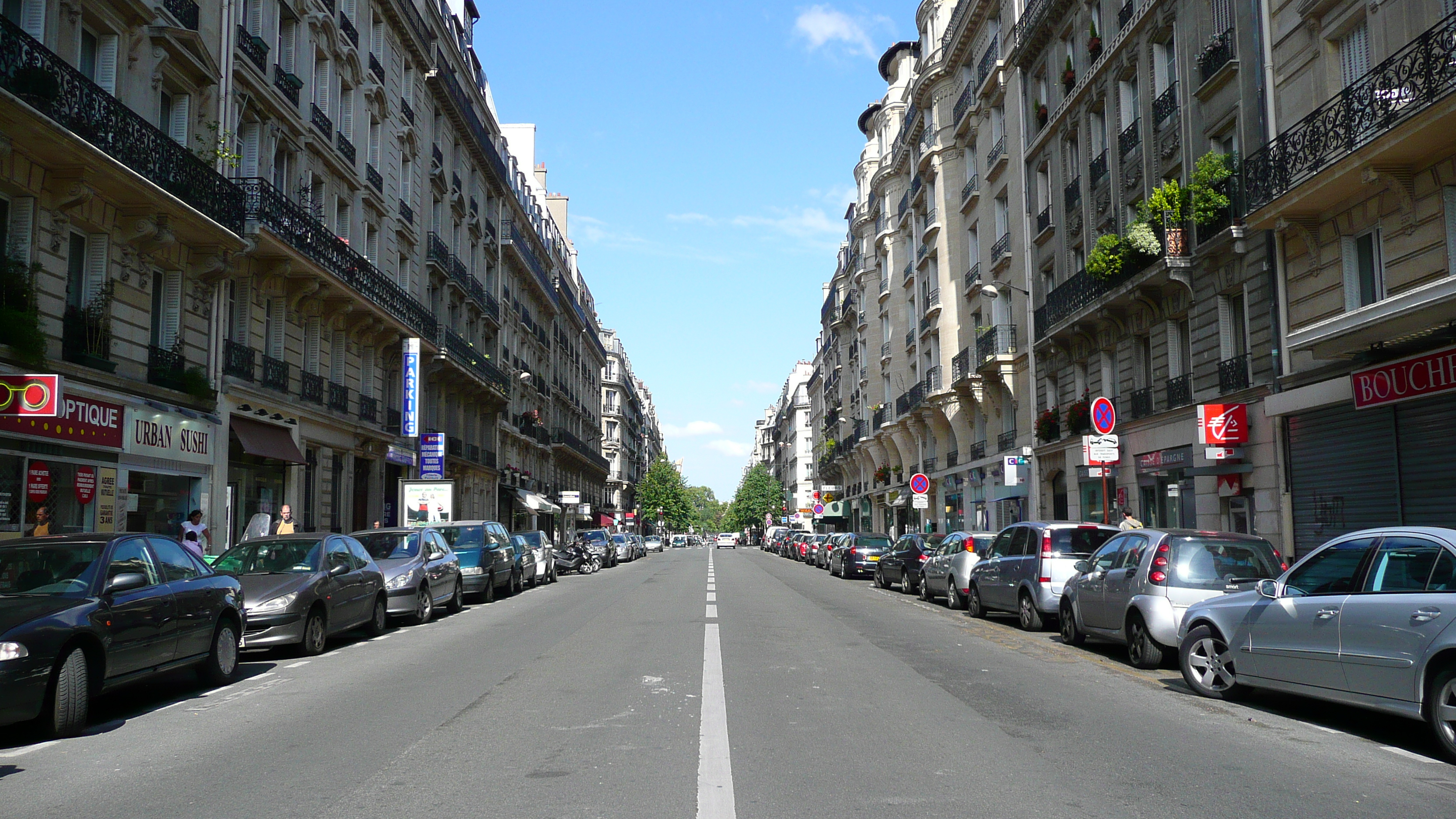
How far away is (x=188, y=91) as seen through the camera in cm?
2016

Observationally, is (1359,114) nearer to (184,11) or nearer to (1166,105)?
(1166,105)

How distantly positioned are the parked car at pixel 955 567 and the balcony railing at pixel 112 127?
1496 centimetres

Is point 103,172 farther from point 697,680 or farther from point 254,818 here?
point 254,818

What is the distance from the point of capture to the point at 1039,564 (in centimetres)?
1547

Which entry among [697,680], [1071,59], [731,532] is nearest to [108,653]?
[697,680]

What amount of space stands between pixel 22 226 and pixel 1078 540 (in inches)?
625

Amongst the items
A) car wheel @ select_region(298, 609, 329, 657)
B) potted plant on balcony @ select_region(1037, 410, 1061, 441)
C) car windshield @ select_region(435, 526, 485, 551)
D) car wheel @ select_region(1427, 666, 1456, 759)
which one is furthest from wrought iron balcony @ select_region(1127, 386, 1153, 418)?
car wheel @ select_region(298, 609, 329, 657)

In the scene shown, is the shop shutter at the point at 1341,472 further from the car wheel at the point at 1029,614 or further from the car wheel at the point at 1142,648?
the car wheel at the point at 1142,648

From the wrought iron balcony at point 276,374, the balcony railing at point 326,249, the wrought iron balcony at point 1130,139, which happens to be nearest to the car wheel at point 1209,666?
the wrought iron balcony at point 1130,139

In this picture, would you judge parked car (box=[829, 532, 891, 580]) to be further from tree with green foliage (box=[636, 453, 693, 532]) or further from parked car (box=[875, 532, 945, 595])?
tree with green foliage (box=[636, 453, 693, 532])

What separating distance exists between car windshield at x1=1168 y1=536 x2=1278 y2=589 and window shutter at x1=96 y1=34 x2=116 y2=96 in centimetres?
1747

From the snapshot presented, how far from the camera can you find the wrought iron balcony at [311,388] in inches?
995

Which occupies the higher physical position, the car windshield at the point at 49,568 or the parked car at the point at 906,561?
the car windshield at the point at 49,568

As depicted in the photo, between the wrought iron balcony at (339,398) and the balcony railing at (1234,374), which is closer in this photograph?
the balcony railing at (1234,374)
